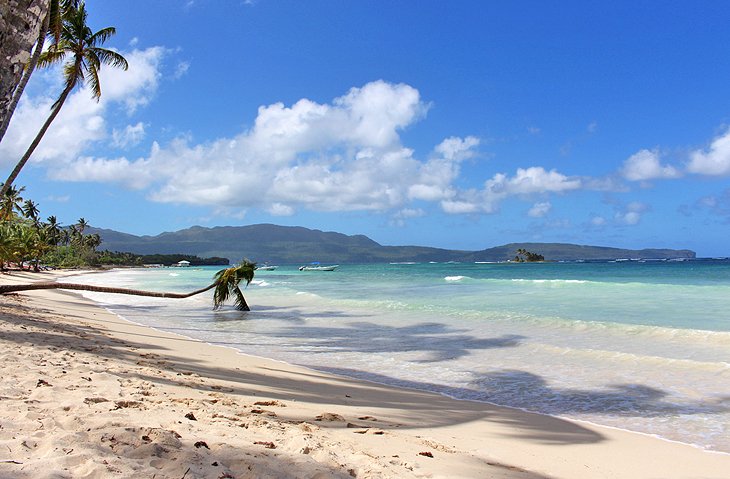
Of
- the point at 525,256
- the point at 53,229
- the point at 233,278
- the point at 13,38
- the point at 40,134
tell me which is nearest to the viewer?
the point at 13,38

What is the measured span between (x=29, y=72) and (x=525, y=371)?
391 inches

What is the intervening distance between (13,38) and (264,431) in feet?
11.6

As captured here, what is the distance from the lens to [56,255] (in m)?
94.1

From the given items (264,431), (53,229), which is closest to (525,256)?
(53,229)

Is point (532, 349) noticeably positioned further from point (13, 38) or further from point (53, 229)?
point (53, 229)

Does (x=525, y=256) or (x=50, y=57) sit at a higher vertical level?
(x=50, y=57)

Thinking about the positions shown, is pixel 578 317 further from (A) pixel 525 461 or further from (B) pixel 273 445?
(B) pixel 273 445

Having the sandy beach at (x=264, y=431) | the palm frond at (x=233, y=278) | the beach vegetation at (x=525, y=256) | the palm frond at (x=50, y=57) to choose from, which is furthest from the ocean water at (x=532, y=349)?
the beach vegetation at (x=525, y=256)

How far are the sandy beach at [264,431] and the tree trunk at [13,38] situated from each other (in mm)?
Answer: 2293

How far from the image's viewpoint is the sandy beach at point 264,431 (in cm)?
318

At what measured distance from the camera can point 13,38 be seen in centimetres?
297

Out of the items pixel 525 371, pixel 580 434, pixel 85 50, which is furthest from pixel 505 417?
pixel 85 50

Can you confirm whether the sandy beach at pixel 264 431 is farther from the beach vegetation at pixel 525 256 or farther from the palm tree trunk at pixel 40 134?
the beach vegetation at pixel 525 256

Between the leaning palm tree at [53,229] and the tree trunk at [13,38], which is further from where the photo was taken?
the leaning palm tree at [53,229]
